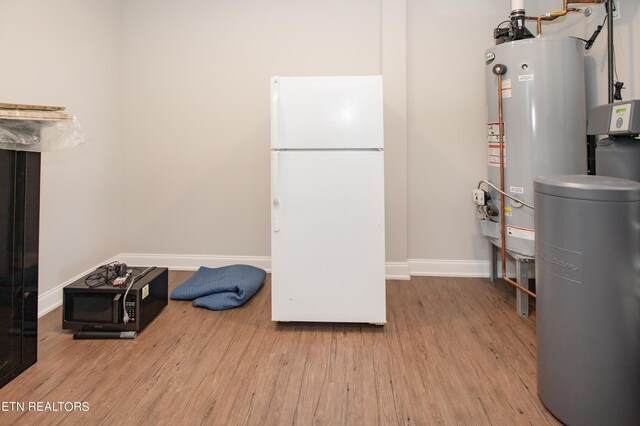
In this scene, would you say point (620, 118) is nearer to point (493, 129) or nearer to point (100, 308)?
point (493, 129)

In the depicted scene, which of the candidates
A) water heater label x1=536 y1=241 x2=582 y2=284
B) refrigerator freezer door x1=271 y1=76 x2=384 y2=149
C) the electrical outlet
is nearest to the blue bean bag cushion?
refrigerator freezer door x1=271 y1=76 x2=384 y2=149

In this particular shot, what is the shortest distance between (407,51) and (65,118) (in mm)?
2467

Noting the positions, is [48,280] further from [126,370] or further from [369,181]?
[369,181]

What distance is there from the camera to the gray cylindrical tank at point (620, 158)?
1706mm

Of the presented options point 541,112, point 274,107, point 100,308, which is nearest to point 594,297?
point 541,112

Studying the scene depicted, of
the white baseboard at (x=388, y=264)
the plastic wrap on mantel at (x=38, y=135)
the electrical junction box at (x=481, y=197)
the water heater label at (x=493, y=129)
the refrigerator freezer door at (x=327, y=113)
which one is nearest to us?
the plastic wrap on mantel at (x=38, y=135)

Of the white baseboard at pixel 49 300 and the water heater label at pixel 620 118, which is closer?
the water heater label at pixel 620 118

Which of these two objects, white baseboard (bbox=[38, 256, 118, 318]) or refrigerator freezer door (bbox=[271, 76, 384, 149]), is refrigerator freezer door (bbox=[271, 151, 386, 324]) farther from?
white baseboard (bbox=[38, 256, 118, 318])

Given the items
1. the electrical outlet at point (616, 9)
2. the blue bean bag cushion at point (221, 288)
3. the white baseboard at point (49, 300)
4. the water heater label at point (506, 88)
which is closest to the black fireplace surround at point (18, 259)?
the white baseboard at point (49, 300)

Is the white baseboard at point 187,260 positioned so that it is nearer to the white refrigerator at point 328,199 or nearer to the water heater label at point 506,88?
the white refrigerator at point 328,199

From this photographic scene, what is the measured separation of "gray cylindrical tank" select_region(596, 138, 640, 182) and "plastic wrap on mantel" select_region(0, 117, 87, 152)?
247 centimetres

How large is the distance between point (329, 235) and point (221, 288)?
0.98m

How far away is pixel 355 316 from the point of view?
2.21 meters

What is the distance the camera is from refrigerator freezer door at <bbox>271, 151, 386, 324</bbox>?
7.09 ft
